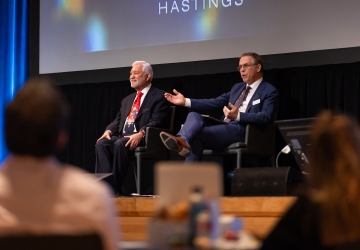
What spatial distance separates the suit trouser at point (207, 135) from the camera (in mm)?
4520

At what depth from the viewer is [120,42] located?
578 centimetres

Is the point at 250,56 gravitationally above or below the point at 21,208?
above

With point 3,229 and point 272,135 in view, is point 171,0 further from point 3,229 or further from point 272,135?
point 3,229

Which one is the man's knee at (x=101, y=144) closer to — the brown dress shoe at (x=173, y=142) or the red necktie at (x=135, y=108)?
the red necktie at (x=135, y=108)

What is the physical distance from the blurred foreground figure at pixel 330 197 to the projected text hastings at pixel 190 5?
399 cm

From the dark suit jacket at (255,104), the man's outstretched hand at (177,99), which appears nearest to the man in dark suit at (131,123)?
the man's outstretched hand at (177,99)

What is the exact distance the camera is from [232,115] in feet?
14.6

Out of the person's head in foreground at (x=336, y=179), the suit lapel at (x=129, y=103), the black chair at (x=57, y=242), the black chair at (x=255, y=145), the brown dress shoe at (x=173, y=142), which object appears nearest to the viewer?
the black chair at (x=57, y=242)

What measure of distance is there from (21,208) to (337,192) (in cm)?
67

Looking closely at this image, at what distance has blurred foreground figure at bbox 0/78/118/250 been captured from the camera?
3.86ft

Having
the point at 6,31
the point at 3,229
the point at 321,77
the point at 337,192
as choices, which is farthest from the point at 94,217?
the point at 6,31

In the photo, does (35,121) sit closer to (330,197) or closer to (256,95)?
(330,197)

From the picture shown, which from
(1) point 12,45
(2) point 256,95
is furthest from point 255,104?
(1) point 12,45

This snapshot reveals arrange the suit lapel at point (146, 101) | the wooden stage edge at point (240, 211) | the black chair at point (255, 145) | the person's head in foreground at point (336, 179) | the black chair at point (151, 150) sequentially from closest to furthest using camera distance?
the person's head in foreground at point (336, 179)
the wooden stage edge at point (240, 211)
the black chair at point (255, 145)
the black chair at point (151, 150)
the suit lapel at point (146, 101)
